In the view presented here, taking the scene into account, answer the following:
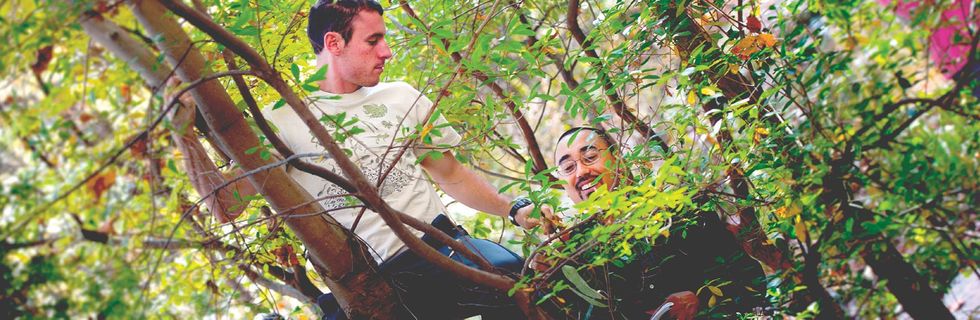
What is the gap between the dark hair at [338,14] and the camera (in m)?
2.71

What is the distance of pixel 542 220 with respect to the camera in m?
2.46

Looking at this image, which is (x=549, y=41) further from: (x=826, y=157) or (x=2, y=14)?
(x=2, y=14)

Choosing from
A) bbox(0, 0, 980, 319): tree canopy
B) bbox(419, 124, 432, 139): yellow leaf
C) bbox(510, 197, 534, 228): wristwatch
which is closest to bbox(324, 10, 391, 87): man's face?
bbox(0, 0, 980, 319): tree canopy

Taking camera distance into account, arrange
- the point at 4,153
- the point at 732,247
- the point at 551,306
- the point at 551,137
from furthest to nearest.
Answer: the point at 551,137
the point at 732,247
the point at 551,306
the point at 4,153

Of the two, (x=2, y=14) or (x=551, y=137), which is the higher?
(x=551, y=137)

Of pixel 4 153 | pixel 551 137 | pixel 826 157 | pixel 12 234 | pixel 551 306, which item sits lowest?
pixel 826 157

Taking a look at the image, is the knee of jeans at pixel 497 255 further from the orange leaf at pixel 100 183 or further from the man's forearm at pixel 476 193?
the orange leaf at pixel 100 183

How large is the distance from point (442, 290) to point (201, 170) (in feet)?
2.51

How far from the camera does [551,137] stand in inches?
288

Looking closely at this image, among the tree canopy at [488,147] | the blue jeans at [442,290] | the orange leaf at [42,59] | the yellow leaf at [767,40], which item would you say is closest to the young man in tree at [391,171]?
the blue jeans at [442,290]

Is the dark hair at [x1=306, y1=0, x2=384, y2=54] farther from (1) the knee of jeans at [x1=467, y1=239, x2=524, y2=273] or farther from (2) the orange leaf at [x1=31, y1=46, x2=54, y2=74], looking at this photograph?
(2) the orange leaf at [x1=31, y1=46, x2=54, y2=74]

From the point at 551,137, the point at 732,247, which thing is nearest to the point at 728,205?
the point at 732,247

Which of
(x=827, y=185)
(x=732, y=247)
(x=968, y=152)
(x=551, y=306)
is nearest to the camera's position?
(x=968, y=152)

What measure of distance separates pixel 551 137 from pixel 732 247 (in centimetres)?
454
